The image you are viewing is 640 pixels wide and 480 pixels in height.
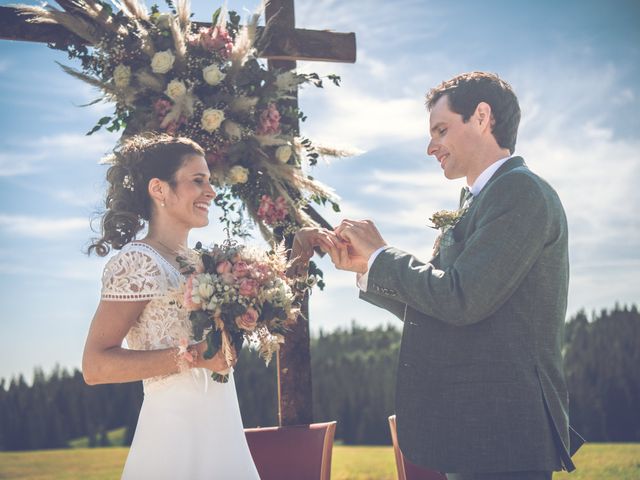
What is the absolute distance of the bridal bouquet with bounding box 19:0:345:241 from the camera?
4.46 metres

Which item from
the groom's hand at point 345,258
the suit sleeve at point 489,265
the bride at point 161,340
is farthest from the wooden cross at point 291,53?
the suit sleeve at point 489,265

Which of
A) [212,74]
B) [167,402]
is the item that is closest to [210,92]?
[212,74]

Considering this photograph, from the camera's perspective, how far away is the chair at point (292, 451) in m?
4.39

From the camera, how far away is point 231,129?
14.9 ft

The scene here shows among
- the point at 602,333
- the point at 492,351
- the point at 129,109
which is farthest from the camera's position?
the point at 602,333

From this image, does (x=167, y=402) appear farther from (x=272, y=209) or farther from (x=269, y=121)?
(x=269, y=121)

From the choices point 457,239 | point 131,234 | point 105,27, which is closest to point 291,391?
point 131,234

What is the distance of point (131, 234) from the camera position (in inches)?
144

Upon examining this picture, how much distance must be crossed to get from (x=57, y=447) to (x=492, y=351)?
7.86 meters

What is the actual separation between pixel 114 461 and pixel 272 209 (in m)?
5.83

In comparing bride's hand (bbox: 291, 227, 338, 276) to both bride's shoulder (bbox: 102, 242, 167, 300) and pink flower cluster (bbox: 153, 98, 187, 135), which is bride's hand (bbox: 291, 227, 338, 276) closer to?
bride's shoulder (bbox: 102, 242, 167, 300)

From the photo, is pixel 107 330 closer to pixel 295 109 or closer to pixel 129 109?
pixel 129 109

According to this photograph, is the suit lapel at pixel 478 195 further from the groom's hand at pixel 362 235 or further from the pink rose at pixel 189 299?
the pink rose at pixel 189 299

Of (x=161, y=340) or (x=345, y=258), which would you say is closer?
(x=161, y=340)
